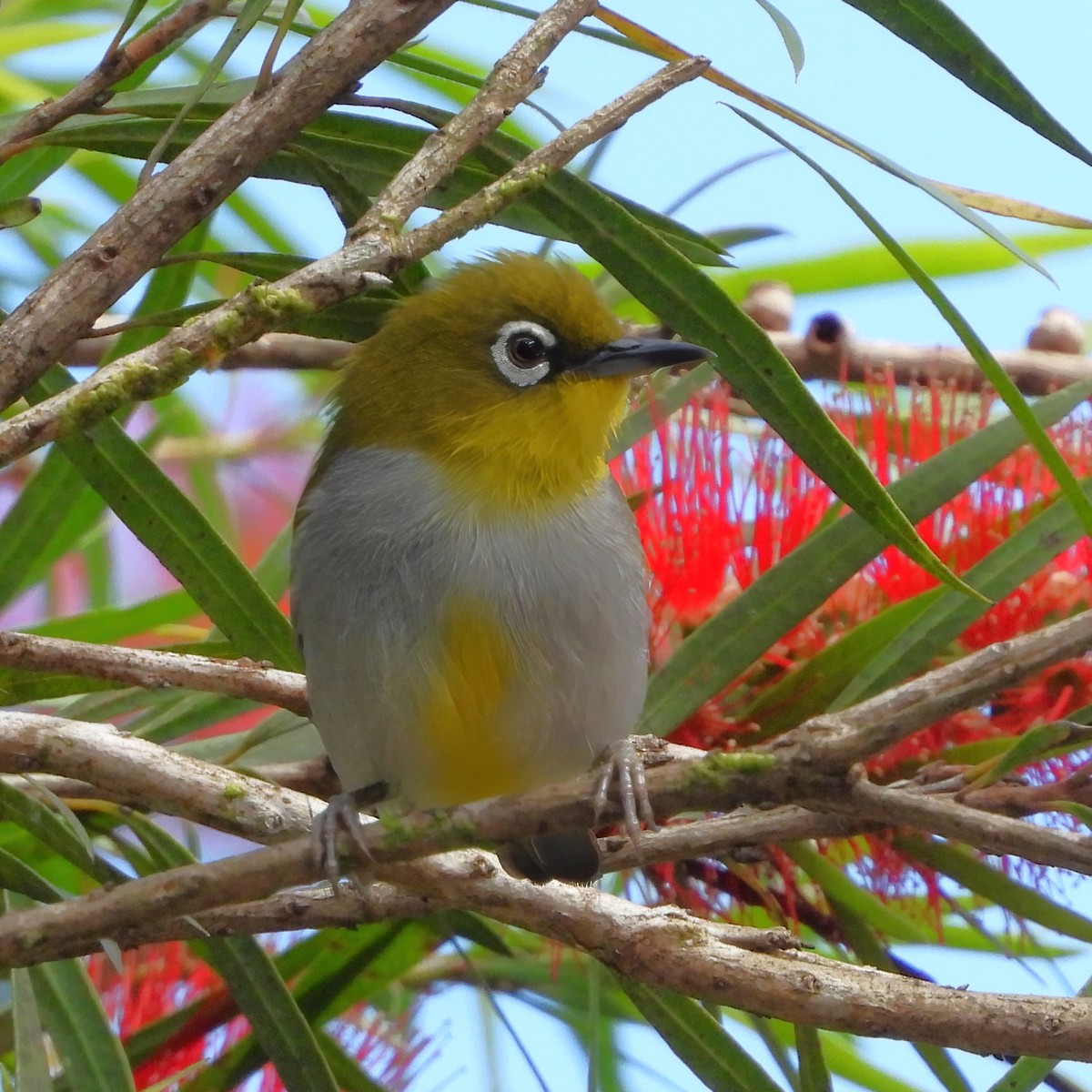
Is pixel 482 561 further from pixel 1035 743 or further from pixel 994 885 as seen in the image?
pixel 994 885

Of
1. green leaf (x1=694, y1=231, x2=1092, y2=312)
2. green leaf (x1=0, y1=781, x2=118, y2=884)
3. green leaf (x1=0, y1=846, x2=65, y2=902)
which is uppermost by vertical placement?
green leaf (x1=694, y1=231, x2=1092, y2=312)

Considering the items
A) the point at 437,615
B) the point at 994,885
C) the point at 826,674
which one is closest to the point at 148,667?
the point at 437,615

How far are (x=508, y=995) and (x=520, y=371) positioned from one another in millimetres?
997

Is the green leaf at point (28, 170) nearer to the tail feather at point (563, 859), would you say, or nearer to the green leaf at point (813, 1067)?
the tail feather at point (563, 859)

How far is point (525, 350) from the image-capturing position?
1511mm

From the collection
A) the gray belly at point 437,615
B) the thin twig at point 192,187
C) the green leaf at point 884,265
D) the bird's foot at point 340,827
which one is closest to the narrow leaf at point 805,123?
the thin twig at point 192,187

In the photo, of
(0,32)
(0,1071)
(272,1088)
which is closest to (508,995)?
(272,1088)

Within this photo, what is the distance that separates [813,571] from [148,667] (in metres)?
0.66

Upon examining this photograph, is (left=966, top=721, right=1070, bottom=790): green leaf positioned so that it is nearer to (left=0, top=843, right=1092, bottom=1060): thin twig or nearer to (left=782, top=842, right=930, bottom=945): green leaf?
(left=0, top=843, right=1092, bottom=1060): thin twig

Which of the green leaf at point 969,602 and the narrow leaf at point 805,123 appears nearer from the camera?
the narrow leaf at point 805,123

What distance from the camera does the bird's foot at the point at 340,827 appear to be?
1.00 metres

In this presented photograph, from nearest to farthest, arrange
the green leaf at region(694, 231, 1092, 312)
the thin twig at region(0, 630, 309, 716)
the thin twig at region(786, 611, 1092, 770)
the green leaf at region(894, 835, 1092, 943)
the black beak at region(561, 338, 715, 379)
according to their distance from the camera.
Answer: the thin twig at region(786, 611, 1092, 770) < the thin twig at region(0, 630, 309, 716) < the black beak at region(561, 338, 715, 379) < the green leaf at region(894, 835, 1092, 943) < the green leaf at region(694, 231, 1092, 312)

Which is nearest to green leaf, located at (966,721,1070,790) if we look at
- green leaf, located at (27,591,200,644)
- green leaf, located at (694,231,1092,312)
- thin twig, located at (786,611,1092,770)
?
thin twig, located at (786,611,1092,770)

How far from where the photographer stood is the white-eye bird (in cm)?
138
